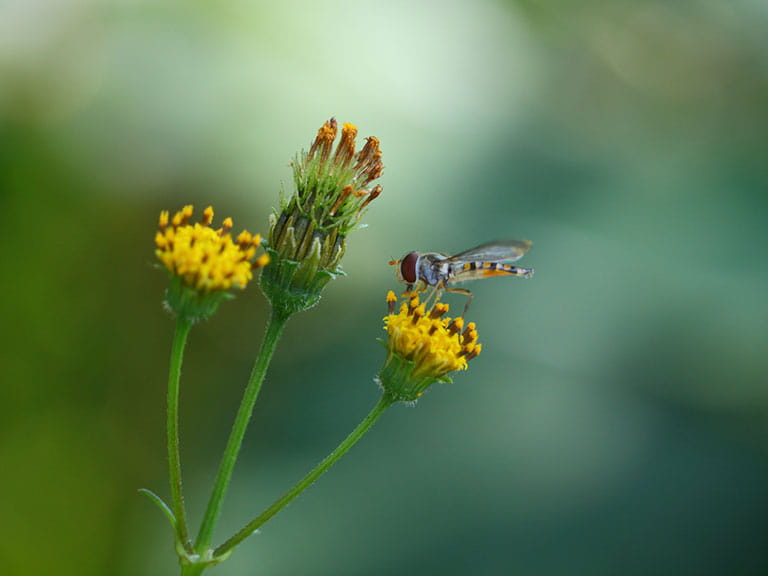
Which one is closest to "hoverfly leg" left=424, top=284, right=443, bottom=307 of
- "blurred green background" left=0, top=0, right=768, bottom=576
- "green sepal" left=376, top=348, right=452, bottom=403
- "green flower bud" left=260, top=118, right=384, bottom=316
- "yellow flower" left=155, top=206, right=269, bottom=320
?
"green sepal" left=376, top=348, right=452, bottom=403

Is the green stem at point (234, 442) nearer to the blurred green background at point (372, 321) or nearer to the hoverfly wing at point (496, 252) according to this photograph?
the hoverfly wing at point (496, 252)

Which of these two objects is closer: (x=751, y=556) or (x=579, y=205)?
(x=751, y=556)

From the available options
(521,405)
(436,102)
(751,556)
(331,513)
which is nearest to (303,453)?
(331,513)

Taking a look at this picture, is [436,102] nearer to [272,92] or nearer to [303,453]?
[272,92]

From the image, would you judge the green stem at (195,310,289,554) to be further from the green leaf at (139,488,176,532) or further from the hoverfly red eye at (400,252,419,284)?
the hoverfly red eye at (400,252,419,284)

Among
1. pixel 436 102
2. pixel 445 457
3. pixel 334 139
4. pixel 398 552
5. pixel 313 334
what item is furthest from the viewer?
pixel 436 102

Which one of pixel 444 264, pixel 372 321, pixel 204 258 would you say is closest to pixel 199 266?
pixel 204 258
